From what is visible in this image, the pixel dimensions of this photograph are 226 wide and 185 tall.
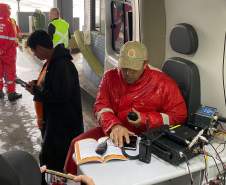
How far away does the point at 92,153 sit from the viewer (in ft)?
6.22

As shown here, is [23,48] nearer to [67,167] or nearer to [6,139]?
[6,139]

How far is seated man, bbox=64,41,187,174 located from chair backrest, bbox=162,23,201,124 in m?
0.15

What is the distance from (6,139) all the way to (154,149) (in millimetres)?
2709

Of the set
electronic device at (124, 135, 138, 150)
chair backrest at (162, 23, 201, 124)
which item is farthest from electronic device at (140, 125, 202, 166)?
chair backrest at (162, 23, 201, 124)

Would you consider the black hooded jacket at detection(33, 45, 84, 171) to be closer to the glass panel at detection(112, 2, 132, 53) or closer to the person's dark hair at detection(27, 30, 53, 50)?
the person's dark hair at detection(27, 30, 53, 50)

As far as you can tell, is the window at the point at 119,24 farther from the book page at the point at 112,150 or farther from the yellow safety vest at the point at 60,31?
the book page at the point at 112,150

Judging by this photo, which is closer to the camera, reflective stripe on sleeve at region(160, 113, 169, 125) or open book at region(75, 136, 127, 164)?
open book at region(75, 136, 127, 164)

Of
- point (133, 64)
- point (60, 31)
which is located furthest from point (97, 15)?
point (133, 64)

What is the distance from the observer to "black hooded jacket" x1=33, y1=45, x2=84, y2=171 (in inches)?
103

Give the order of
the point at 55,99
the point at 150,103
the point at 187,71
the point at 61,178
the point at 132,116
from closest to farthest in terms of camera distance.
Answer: the point at 61,178 → the point at 132,116 → the point at 150,103 → the point at 187,71 → the point at 55,99

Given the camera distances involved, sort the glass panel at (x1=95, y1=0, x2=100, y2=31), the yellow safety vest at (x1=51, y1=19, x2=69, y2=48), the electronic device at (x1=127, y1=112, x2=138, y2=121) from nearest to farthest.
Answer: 1. the electronic device at (x1=127, y1=112, x2=138, y2=121)
2. the glass panel at (x1=95, y1=0, x2=100, y2=31)
3. the yellow safety vest at (x1=51, y1=19, x2=69, y2=48)

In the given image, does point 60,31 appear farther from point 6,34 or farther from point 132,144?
point 132,144

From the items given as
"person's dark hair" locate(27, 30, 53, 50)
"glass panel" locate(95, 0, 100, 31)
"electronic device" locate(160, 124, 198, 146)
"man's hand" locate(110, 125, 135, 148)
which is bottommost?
"man's hand" locate(110, 125, 135, 148)

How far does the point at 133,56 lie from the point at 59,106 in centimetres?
93
